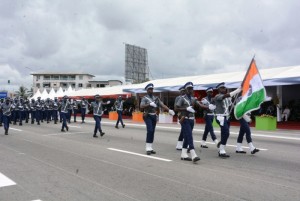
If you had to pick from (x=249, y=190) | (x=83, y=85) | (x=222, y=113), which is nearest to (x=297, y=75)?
(x=222, y=113)

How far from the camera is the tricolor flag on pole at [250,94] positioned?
9.41 meters

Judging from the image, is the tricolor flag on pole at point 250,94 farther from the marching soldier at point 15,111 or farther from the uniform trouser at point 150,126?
the marching soldier at point 15,111

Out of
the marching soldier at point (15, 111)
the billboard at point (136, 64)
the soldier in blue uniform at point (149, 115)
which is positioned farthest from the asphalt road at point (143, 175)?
the billboard at point (136, 64)

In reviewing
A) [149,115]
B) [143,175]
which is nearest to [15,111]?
[149,115]

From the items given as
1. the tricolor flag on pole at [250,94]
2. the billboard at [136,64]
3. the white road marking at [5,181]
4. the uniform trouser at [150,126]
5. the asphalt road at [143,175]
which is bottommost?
the white road marking at [5,181]

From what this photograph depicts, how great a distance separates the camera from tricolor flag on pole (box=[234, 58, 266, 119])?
30.9 ft

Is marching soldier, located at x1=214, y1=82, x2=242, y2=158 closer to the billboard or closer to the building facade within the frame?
the billboard

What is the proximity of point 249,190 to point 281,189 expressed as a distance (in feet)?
1.91

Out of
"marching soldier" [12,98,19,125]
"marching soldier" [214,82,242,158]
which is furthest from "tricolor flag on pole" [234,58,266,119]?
"marching soldier" [12,98,19,125]

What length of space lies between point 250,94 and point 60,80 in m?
121

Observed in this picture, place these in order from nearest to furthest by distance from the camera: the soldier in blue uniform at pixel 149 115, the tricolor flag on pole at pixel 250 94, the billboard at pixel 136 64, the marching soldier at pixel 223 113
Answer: the marching soldier at pixel 223 113 → the tricolor flag on pole at pixel 250 94 → the soldier in blue uniform at pixel 149 115 → the billboard at pixel 136 64

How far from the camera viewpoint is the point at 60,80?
125 metres

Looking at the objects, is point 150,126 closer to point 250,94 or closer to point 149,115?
point 149,115

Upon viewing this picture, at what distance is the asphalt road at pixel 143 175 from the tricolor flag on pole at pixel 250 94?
1.34m
